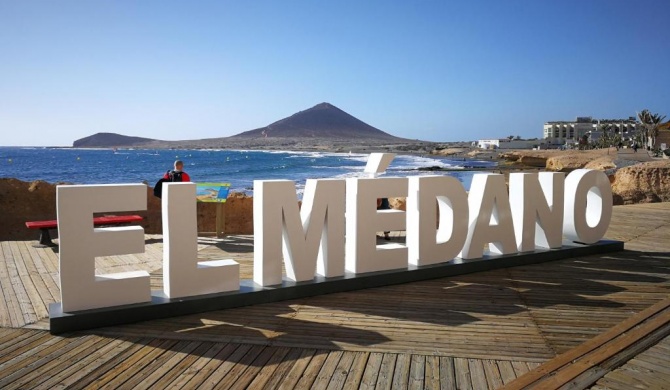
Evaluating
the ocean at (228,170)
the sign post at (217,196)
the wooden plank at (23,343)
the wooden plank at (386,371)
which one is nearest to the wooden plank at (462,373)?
the wooden plank at (386,371)

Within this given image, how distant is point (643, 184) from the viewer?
62.3ft

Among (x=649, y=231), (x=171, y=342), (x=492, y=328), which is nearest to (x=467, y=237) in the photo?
(x=492, y=328)

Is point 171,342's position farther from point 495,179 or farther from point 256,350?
point 495,179

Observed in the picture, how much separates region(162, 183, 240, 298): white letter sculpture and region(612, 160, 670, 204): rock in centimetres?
1642

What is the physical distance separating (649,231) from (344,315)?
8.39 m

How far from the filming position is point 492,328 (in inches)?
181

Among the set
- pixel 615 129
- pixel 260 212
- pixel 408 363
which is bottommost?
pixel 408 363

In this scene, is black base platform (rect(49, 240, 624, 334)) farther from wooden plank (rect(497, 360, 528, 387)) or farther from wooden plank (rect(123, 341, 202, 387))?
wooden plank (rect(497, 360, 528, 387))

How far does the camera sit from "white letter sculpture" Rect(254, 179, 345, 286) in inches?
213

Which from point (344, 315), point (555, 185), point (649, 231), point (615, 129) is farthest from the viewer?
point (615, 129)

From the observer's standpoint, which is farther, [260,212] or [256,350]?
[260,212]

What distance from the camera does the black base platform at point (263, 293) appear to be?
460 cm

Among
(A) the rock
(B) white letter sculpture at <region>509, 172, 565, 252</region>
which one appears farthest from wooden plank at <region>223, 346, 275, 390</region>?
(A) the rock

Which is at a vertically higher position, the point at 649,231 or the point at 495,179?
the point at 495,179
